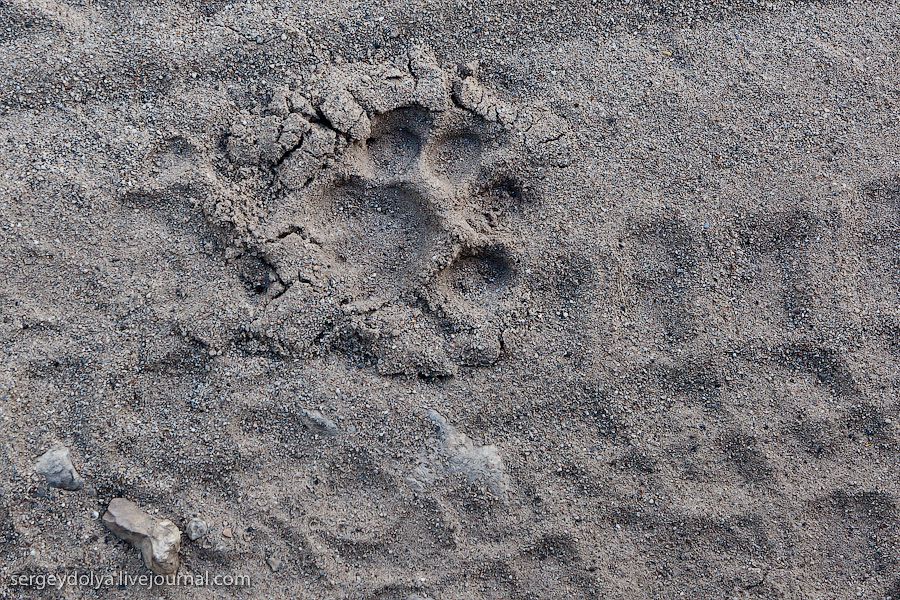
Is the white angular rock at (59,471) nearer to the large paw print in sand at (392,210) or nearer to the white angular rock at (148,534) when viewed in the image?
the white angular rock at (148,534)

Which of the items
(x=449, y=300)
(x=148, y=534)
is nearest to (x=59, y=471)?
(x=148, y=534)

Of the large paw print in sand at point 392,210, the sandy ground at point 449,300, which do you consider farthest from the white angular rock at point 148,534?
the large paw print in sand at point 392,210

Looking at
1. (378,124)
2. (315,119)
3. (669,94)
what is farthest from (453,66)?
(669,94)

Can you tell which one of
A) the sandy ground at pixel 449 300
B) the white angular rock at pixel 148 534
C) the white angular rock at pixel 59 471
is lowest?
the white angular rock at pixel 148 534

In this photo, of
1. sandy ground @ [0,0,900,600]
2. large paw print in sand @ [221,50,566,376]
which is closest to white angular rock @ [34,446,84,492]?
sandy ground @ [0,0,900,600]

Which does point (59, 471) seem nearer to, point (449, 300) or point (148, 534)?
point (148, 534)

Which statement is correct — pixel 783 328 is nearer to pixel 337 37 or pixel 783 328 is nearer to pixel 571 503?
pixel 571 503
